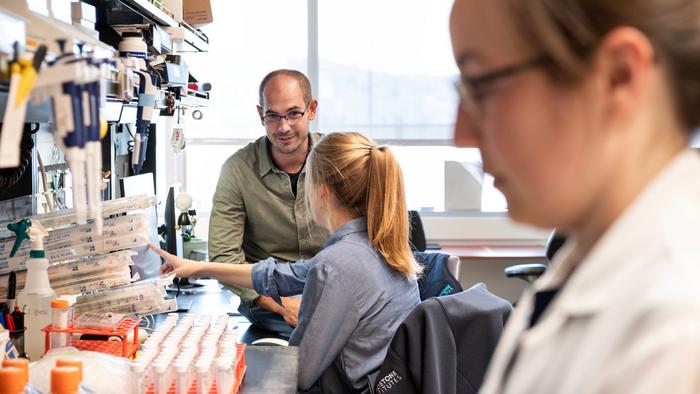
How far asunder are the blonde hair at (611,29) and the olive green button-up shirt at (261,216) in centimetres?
230

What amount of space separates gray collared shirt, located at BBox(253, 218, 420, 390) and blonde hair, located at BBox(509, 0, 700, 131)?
58.4 inches

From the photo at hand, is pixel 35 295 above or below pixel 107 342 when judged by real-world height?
above

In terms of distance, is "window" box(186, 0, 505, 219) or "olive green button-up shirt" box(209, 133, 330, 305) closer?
"olive green button-up shirt" box(209, 133, 330, 305)

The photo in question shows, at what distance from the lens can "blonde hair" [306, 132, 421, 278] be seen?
218 centimetres

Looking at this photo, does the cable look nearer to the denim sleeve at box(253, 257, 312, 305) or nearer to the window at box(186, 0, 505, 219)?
the denim sleeve at box(253, 257, 312, 305)

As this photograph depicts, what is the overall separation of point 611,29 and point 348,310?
154 centimetres

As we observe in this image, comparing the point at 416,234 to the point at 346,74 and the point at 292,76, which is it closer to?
the point at 292,76

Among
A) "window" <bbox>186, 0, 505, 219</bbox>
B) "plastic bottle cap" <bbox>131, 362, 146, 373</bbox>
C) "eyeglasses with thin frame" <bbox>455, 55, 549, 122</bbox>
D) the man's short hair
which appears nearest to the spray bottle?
"plastic bottle cap" <bbox>131, 362, 146, 373</bbox>

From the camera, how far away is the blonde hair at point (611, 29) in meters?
0.61

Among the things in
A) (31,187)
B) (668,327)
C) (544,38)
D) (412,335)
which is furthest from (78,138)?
(31,187)

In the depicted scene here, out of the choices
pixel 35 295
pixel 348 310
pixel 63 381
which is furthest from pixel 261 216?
pixel 63 381

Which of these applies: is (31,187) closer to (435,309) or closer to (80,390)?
(80,390)

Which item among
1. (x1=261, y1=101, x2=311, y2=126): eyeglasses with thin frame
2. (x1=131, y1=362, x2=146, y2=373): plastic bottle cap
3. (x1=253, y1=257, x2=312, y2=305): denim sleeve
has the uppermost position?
(x1=261, y1=101, x2=311, y2=126): eyeglasses with thin frame

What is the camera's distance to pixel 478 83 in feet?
2.25
